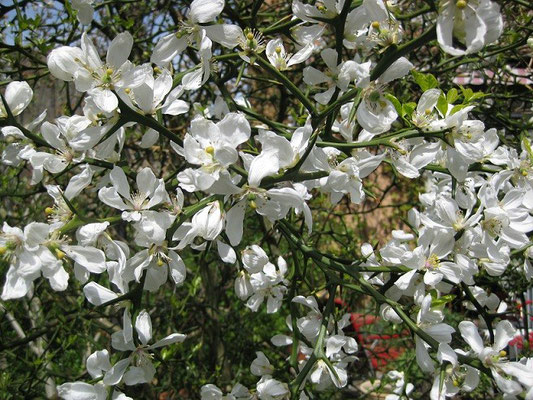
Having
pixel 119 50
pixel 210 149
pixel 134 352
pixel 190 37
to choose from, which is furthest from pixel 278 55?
pixel 134 352

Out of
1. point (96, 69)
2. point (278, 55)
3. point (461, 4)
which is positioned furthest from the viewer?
point (278, 55)

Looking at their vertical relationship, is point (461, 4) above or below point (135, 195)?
above

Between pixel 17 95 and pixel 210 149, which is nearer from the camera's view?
pixel 210 149

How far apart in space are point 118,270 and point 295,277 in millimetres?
682

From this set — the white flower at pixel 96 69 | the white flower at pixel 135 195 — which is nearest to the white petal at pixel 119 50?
the white flower at pixel 96 69

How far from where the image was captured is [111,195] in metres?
1.17

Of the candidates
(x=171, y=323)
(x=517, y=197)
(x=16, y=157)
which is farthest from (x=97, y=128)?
(x=171, y=323)

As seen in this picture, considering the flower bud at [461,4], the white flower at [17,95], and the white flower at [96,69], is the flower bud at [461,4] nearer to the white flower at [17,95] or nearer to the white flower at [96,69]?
the white flower at [96,69]

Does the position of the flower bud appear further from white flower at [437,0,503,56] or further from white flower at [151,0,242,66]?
white flower at [151,0,242,66]

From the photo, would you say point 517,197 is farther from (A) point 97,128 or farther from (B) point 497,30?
(A) point 97,128

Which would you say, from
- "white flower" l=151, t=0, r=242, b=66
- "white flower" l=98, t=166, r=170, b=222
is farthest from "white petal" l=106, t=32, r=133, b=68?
"white flower" l=98, t=166, r=170, b=222

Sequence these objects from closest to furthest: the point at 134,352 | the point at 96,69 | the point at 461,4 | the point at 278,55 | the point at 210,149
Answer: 1. the point at 461,4
2. the point at 210,149
3. the point at 96,69
4. the point at 134,352
5. the point at 278,55

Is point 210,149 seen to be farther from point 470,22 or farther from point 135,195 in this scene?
point 470,22

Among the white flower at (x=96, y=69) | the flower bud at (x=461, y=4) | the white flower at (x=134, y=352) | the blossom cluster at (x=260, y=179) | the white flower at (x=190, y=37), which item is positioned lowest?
the white flower at (x=134, y=352)
